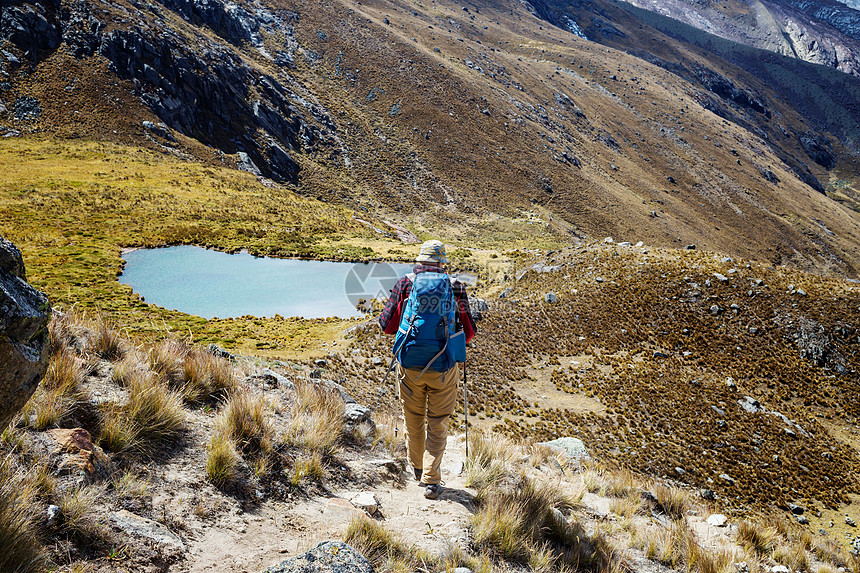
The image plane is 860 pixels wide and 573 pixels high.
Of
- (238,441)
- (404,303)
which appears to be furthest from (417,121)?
(238,441)

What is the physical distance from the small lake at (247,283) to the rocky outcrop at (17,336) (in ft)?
52.0

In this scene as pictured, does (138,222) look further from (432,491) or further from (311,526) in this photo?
(311,526)

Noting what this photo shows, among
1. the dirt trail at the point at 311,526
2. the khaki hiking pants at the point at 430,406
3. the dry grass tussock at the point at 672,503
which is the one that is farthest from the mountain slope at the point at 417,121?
the dirt trail at the point at 311,526

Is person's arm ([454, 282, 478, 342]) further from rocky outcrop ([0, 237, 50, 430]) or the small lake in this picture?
the small lake

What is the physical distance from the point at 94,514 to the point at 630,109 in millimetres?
130990

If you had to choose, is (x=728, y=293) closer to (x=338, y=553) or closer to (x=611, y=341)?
(x=611, y=341)

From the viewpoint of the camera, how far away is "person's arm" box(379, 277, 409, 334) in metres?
5.01

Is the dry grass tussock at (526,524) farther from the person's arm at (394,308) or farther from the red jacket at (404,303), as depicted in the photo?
the person's arm at (394,308)

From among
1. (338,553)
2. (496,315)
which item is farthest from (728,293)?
(338,553)

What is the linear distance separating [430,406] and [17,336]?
3.60m

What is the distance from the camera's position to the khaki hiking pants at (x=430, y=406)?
473 centimetres

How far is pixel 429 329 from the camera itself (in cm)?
459

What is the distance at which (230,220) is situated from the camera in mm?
31219

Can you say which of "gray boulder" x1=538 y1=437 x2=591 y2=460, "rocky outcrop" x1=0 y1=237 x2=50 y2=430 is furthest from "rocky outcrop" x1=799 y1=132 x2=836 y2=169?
"rocky outcrop" x1=0 y1=237 x2=50 y2=430
